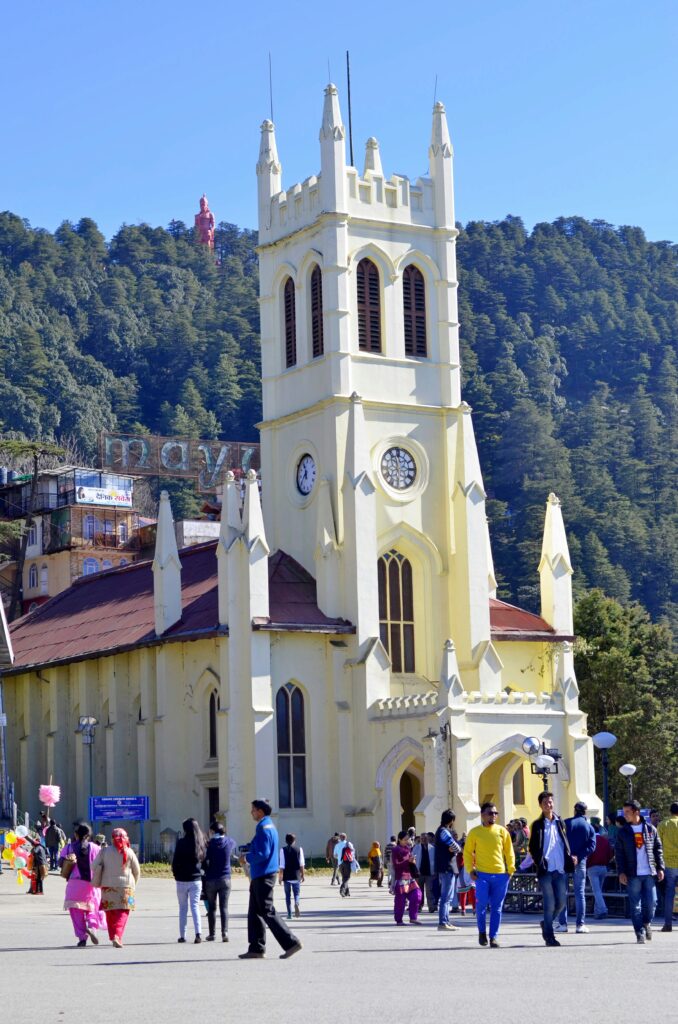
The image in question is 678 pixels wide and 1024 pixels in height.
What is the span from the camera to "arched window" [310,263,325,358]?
2366 inches

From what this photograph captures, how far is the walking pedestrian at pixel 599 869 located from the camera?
28891mm

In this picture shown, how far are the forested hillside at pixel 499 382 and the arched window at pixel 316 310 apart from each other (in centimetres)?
5789

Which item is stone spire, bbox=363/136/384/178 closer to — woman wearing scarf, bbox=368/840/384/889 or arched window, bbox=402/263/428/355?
arched window, bbox=402/263/428/355

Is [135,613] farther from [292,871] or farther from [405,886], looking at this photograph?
[405,886]

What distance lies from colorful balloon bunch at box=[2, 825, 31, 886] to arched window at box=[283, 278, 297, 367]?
843 inches

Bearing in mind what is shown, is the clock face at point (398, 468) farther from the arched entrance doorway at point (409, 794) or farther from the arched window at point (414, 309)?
the arched entrance doorway at point (409, 794)

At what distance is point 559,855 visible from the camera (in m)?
23.3

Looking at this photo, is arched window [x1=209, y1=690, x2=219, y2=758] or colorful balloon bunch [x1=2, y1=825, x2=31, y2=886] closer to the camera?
colorful balloon bunch [x1=2, y1=825, x2=31, y2=886]

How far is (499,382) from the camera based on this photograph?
163875mm

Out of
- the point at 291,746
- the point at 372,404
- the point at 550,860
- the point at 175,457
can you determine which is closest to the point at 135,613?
the point at 291,746

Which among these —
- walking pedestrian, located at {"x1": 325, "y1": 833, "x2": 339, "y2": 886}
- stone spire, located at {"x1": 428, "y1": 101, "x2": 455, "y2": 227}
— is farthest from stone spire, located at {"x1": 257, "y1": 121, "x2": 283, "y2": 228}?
walking pedestrian, located at {"x1": 325, "y1": 833, "x2": 339, "y2": 886}

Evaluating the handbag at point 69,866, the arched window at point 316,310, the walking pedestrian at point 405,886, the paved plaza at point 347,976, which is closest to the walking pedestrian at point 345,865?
the walking pedestrian at point 405,886

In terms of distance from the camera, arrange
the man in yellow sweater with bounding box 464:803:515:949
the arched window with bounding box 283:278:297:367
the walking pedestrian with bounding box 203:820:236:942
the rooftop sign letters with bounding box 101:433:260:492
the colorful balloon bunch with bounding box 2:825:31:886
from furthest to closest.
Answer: the rooftop sign letters with bounding box 101:433:260:492 < the arched window with bounding box 283:278:297:367 < the colorful balloon bunch with bounding box 2:825:31:886 < the walking pedestrian with bounding box 203:820:236:942 < the man in yellow sweater with bounding box 464:803:515:949

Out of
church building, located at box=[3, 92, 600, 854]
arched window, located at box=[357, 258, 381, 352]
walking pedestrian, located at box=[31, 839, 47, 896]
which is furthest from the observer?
arched window, located at box=[357, 258, 381, 352]
